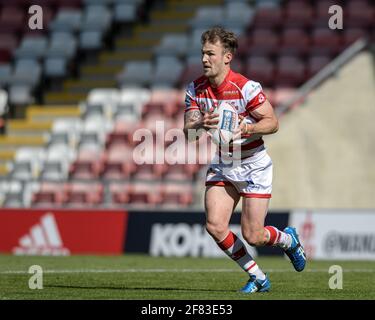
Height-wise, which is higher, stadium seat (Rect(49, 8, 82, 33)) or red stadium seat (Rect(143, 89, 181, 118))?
stadium seat (Rect(49, 8, 82, 33))

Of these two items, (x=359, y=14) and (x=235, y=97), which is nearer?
(x=235, y=97)

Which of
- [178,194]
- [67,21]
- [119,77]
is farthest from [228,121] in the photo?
[67,21]

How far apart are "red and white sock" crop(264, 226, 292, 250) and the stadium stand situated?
365 inches

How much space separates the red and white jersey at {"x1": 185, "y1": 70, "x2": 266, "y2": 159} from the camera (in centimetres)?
988

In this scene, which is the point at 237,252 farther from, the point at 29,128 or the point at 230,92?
the point at 29,128

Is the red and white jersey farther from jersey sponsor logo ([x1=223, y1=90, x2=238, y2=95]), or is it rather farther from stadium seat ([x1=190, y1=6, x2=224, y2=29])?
stadium seat ([x1=190, y1=6, x2=224, y2=29])

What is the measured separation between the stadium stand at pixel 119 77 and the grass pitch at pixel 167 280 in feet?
17.2

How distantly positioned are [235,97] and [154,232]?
854 cm

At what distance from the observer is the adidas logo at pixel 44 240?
18.4 m

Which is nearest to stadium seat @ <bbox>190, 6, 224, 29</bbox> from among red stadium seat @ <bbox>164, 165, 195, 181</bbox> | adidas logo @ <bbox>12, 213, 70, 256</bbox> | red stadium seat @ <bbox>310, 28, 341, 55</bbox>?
red stadium seat @ <bbox>310, 28, 341, 55</bbox>

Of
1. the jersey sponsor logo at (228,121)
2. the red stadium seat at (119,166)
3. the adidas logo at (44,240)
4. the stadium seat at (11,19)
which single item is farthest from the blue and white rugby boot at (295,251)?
the stadium seat at (11,19)

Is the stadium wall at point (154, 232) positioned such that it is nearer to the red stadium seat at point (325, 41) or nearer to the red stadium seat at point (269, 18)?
the red stadium seat at point (325, 41)

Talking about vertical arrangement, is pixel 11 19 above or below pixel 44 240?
above

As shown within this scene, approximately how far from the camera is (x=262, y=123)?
32.0 ft
